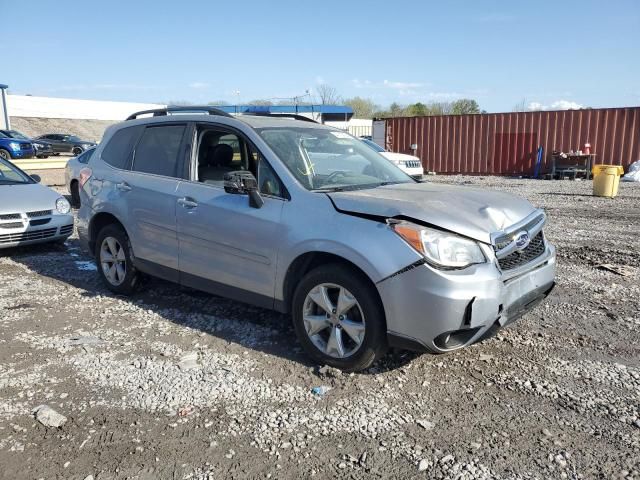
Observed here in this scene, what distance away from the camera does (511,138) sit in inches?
857

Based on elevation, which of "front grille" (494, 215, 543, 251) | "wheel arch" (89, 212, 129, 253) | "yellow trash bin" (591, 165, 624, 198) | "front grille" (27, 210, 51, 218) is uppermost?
"front grille" (494, 215, 543, 251)

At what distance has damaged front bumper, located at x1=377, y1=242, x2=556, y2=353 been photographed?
3.25m

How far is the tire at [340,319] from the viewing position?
3.50m

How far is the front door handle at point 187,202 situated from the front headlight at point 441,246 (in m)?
1.99

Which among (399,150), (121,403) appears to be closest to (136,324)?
(121,403)

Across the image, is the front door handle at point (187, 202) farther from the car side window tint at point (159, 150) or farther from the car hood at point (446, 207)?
the car hood at point (446, 207)

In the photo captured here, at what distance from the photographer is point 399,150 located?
81.7 feet

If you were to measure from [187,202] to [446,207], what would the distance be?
2.28 m

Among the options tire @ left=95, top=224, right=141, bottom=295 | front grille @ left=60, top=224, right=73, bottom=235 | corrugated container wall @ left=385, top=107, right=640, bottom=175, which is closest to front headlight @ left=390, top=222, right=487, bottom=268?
tire @ left=95, top=224, right=141, bottom=295

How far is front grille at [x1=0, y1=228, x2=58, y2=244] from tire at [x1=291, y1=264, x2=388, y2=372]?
5093mm

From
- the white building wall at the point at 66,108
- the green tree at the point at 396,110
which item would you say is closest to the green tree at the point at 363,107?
the green tree at the point at 396,110

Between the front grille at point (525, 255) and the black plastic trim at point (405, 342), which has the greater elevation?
the front grille at point (525, 255)

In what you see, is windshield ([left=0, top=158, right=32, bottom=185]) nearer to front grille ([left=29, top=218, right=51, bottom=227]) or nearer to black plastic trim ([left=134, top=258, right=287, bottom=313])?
front grille ([left=29, top=218, right=51, bottom=227])

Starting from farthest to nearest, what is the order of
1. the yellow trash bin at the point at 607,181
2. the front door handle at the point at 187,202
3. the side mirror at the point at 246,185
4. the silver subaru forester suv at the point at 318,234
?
the yellow trash bin at the point at 607,181, the front door handle at the point at 187,202, the side mirror at the point at 246,185, the silver subaru forester suv at the point at 318,234
